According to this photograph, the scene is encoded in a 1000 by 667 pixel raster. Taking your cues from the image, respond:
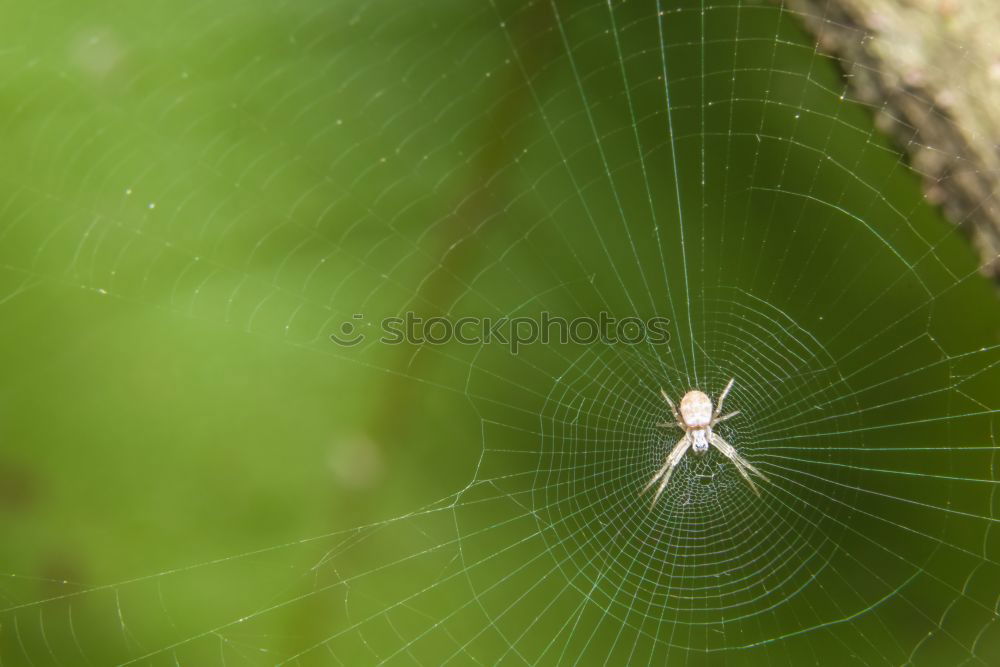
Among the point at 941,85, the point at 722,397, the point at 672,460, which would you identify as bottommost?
the point at 672,460

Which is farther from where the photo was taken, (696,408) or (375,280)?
(696,408)

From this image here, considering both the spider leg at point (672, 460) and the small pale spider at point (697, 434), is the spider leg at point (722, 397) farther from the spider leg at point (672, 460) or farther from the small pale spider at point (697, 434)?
the spider leg at point (672, 460)

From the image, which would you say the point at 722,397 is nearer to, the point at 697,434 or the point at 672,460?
the point at 697,434

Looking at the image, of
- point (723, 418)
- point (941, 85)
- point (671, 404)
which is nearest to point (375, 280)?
point (941, 85)

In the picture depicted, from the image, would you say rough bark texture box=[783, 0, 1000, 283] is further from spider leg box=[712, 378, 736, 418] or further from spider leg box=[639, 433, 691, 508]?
spider leg box=[639, 433, 691, 508]

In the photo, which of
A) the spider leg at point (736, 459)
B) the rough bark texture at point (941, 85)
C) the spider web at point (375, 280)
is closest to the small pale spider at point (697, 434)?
the spider leg at point (736, 459)

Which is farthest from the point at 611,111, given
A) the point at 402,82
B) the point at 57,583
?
the point at 57,583

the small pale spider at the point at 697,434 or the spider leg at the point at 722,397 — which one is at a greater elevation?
the spider leg at the point at 722,397
